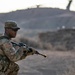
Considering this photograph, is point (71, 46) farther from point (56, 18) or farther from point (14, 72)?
point (56, 18)

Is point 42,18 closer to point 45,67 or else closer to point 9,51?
point 45,67

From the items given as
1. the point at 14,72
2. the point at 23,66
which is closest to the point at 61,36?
the point at 23,66

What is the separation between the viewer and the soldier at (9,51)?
738cm

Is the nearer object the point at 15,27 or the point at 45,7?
the point at 15,27

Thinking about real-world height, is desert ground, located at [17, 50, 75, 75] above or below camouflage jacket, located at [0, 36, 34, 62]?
below

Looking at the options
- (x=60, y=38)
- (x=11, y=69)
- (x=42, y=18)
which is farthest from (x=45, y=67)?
(x=42, y=18)

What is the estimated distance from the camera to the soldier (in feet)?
24.2

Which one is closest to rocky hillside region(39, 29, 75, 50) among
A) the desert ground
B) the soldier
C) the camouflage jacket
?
the desert ground

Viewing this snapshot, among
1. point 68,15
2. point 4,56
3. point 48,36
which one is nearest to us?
point 4,56

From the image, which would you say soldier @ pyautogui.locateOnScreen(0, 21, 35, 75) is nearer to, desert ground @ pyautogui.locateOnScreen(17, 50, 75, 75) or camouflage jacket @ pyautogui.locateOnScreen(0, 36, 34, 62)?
camouflage jacket @ pyautogui.locateOnScreen(0, 36, 34, 62)

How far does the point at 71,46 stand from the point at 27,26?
42.3 metres

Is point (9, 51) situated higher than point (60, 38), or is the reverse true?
point (9, 51)

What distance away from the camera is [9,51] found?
24.2 feet

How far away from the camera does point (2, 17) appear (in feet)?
254
